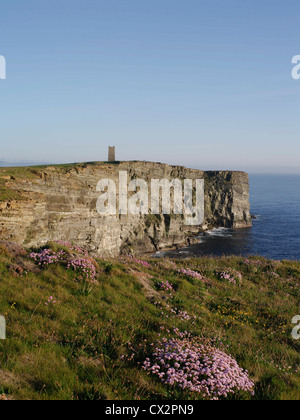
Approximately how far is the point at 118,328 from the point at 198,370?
2.45 m

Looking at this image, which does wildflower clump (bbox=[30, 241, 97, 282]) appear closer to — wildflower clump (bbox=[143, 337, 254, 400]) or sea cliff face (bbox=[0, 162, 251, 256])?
wildflower clump (bbox=[143, 337, 254, 400])

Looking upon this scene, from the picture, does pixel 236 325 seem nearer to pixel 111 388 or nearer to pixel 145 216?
pixel 111 388

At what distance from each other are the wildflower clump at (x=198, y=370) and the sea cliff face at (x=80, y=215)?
86.1ft

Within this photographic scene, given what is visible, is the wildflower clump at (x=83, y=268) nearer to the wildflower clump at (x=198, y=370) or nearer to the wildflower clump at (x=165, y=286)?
the wildflower clump at (x=165, y=286)

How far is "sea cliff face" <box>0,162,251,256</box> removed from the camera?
36.9m

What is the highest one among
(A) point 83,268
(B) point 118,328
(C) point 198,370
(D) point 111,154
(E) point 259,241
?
(D) point 111,154

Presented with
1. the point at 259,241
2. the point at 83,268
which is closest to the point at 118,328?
the point at 83,268

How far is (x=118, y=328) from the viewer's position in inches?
277

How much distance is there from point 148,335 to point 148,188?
6539 cm

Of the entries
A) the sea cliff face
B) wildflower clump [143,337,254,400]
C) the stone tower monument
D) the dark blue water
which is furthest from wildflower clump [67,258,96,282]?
the stone tower monument

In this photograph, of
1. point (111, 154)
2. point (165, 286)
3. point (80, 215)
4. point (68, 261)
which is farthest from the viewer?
point (111, 154)

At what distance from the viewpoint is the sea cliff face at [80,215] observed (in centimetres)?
3691

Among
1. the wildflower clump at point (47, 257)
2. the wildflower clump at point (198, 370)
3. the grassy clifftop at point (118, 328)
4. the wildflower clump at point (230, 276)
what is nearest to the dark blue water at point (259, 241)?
the wildflower clump at point (230, 276)

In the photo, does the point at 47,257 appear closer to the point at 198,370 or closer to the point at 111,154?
the point at 198,370
